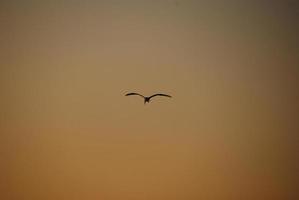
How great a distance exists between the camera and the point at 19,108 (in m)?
1.56

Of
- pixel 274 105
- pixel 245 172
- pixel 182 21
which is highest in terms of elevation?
pixel 182 21

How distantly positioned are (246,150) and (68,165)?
1.01 m

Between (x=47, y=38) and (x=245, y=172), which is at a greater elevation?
(x=47, y=38)

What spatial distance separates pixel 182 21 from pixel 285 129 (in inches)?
34.7

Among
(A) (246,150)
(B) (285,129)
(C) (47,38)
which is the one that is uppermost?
(C) (47,38)

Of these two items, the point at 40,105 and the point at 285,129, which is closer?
the point at 40,105

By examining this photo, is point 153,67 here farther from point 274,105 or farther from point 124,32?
point 274,105

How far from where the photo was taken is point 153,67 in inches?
64.7

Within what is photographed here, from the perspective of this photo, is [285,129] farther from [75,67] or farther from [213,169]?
[75,67]

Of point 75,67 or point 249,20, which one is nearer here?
point 75,67

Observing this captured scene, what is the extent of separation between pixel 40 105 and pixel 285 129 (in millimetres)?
1410

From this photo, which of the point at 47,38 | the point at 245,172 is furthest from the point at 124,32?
the point at 245,172

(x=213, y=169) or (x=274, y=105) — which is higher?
(x=274, y=105)

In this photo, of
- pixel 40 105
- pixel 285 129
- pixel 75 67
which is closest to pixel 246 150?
pixel 285 129
